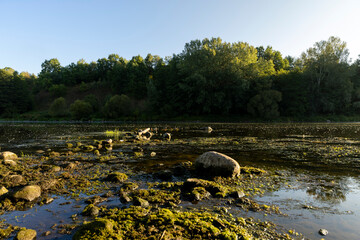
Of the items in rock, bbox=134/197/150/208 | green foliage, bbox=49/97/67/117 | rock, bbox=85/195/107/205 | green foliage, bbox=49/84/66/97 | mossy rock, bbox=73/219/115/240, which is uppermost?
green foliage, bbox=49/84/66/97

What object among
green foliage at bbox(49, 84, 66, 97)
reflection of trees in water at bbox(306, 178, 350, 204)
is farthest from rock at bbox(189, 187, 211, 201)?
green foliage at bbox(49, 84, 66, 97)

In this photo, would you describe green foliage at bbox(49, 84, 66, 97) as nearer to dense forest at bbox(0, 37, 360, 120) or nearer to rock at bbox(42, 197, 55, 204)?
dense forest at bbox(0, 37, 360, 120)

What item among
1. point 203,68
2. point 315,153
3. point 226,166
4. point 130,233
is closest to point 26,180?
point 130,233

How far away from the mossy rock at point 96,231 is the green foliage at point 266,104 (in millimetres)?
66817

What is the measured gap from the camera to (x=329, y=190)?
28.2 feet

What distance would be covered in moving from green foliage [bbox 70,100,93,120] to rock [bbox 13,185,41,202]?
8032cm

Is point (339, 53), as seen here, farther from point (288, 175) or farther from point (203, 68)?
point (288, 175)

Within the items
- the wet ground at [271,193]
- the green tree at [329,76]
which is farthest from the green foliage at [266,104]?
the wet ground at [271,193]

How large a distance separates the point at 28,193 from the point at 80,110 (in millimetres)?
80979

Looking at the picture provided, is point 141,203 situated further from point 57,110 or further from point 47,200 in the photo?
point 57,110

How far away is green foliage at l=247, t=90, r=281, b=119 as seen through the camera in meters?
66.1

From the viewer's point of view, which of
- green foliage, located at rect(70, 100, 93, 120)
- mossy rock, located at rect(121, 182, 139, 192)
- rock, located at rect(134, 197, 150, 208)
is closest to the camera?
rock, located at rect(134, 197, 150, 208)

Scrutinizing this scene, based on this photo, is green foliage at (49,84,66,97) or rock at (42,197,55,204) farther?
green foliage at (49,84,66,97)

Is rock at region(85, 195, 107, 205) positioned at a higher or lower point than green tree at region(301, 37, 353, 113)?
lower
